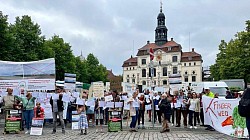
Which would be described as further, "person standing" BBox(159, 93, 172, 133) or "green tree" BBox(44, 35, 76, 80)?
"green tree" BBox(44, 35, 76, 80)

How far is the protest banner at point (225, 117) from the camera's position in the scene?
12289mm

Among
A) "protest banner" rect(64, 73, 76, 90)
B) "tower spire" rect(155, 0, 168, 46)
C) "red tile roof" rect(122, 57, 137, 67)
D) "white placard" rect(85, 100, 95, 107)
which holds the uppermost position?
"tower spire" rect(155, 0, 168, 46)

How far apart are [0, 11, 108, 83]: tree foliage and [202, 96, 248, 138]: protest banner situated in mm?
28540

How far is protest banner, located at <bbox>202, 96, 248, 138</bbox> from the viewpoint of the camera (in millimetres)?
12289

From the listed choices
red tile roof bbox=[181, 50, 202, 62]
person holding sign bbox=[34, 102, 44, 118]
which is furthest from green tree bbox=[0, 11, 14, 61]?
red tile roof bbox=[181, 50, 202, 62]

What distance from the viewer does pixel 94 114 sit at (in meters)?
17.1

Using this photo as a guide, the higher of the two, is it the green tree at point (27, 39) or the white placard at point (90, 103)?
the green tree at point (27, 39)

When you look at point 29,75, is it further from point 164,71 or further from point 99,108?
point 164,71

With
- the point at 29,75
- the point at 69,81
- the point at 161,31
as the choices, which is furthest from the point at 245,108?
the point at 161,31

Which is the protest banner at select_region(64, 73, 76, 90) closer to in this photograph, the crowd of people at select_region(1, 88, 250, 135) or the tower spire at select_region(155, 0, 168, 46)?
the crowd of people at select_region(1, 88, 250, 135)

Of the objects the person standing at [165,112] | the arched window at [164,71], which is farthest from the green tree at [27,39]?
the arched window at [164,71]

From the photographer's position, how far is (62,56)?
57.4 metres

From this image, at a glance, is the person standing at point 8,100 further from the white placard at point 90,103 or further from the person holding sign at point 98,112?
the person holding sign at point 98,112

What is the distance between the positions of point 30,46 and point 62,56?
38.0 ft
